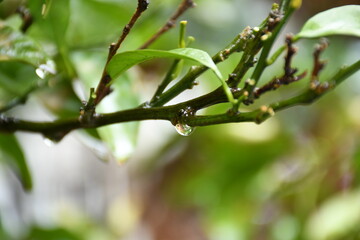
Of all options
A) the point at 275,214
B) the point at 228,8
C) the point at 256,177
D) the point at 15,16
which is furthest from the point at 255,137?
the point at 15,16

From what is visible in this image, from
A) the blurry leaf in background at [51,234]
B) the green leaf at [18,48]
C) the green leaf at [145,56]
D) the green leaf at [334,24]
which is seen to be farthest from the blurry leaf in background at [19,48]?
the blurry leaf in background at [51,234]

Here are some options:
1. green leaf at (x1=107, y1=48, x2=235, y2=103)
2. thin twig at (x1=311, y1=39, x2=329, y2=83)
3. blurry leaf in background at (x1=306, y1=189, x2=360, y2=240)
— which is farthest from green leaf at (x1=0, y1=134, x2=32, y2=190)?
blurry leaf in background at (x1=306, y1=189, x2=360, y2=240)

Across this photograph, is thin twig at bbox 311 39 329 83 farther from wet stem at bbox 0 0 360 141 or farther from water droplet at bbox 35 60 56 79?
water droplet at bbox 35 60 56 79

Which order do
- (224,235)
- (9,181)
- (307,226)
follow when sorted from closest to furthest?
(307,226)
(224,235)
(9,181)

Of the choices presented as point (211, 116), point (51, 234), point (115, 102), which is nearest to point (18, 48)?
point (115, 102)

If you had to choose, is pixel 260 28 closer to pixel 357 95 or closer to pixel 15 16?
pixel 15 16

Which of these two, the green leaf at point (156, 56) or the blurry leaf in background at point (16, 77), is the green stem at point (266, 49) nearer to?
the green leaf at point (156, 56)

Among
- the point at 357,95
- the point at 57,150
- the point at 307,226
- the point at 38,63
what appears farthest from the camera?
the point at 57,150
